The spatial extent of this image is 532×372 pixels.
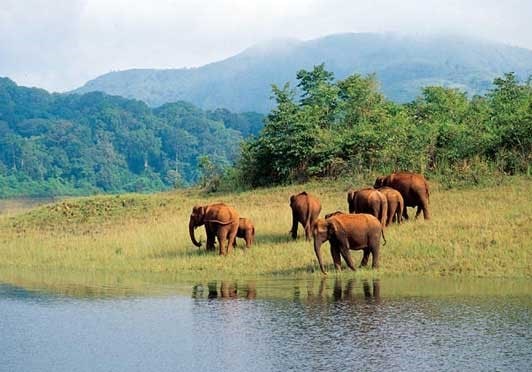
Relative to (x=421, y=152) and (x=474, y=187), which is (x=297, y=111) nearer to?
(x=421, y=152)

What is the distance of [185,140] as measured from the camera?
117 m

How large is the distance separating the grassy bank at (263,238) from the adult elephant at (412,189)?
0.73 meters

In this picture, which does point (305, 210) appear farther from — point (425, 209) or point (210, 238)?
point (425, 209)

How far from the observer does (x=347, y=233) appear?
20141 mm

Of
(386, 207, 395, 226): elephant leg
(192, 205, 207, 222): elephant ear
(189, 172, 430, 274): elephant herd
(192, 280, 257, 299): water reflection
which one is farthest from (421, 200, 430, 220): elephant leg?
(192, 280, 257, 299): water reflection

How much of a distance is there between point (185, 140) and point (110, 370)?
104456 mm

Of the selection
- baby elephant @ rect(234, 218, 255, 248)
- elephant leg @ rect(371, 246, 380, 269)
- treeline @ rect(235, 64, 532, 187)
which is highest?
treeline @ rect(235, 64, 532, 187)

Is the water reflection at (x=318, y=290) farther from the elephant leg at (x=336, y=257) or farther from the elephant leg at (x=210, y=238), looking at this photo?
the elephant leg at (x=210, y=238)

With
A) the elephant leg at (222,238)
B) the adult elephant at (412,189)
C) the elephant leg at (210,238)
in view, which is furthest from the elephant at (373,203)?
the elephant leg at (210,238)

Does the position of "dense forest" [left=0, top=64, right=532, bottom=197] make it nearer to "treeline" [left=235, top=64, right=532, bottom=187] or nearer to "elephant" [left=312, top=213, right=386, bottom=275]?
"treeline" [left=235, top=64, right=532, bottom=187]

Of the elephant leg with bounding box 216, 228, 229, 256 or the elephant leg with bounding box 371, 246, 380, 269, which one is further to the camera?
the elephant leg with bounding box 216, 228, 229, 256

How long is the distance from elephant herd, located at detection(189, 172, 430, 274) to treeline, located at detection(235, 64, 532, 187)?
19.3 ft

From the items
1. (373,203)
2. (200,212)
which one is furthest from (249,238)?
(373,203)

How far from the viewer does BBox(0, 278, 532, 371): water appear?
516 inches
